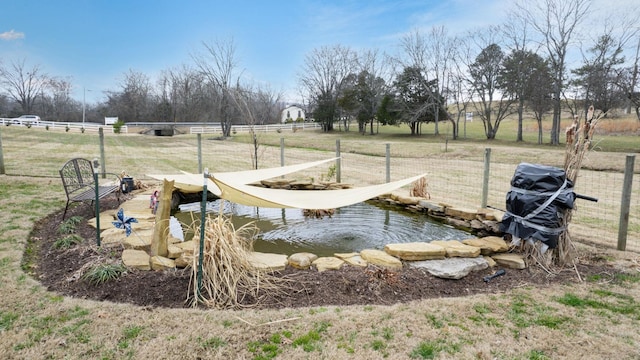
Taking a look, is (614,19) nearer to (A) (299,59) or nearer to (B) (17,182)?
(A) (299,59)

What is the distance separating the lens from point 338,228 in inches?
172

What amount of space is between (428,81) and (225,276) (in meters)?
24.4

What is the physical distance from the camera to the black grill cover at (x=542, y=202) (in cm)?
298

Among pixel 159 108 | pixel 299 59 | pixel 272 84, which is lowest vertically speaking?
pixel 159 108

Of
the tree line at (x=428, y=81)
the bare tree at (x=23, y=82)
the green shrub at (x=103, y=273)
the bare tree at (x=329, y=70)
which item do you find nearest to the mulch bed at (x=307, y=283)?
the green shrub at (x=103, y=273)

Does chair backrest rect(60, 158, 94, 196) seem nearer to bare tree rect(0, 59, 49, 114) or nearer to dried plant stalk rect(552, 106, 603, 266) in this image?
dried plant stalk rect(552, 106, 603, 266)

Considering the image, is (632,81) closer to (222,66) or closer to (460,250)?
(460,250)

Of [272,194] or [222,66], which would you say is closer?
[272,194]

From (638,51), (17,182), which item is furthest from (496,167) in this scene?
(638,51)

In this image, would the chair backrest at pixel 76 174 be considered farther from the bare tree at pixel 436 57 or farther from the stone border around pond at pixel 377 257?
the bare tree at pixel 436 57

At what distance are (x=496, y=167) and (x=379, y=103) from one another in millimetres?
16734

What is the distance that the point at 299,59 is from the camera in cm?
3095

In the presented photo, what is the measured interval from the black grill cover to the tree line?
642 cm

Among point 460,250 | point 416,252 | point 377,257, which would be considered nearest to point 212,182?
point 377,257
